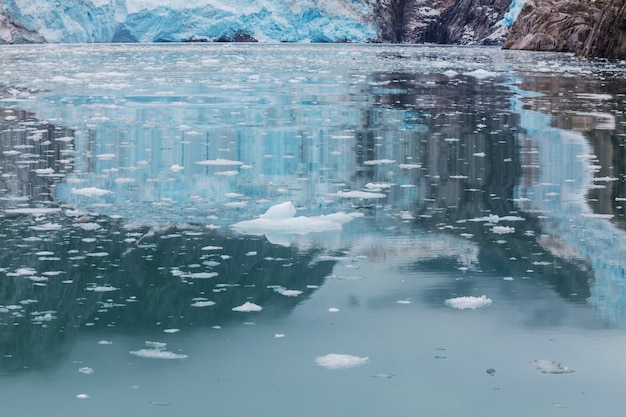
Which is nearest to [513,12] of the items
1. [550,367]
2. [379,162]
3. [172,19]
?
[172,19]

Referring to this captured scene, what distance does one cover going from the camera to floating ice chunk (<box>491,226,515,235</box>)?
496cm

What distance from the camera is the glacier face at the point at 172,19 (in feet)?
173

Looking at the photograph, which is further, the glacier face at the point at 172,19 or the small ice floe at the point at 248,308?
the glacier face at the point at 172,19

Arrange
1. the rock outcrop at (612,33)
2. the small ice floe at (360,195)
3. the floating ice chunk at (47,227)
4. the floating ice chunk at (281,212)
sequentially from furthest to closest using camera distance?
the rock outcrop at (612,33) → the small ice floe at (360,195) → the floating ice chunk at (281,212) → the floating ice chunk at (47,227)

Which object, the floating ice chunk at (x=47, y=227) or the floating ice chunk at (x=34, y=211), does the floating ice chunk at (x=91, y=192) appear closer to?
the floating ice chunk at (x=34, y=211)

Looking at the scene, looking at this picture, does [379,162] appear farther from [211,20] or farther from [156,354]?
[211,20]

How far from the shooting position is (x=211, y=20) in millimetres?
56531

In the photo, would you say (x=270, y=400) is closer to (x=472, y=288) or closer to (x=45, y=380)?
(x=45, y=380)

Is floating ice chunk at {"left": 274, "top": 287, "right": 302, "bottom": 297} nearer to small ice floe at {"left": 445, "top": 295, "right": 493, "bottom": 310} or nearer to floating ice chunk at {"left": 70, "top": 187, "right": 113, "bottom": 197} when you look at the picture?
small ice floe at {"left": 445, "top": 295, "right": 493, "bottom": 310}

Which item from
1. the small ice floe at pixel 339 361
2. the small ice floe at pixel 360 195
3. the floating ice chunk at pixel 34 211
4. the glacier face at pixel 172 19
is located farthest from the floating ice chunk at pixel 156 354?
the glacier face at pixel 172 19

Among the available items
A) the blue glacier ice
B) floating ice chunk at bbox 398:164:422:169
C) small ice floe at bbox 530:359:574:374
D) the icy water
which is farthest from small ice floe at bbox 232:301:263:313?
the blue glacier ice

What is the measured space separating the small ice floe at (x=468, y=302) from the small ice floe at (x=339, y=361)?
0.70 metres

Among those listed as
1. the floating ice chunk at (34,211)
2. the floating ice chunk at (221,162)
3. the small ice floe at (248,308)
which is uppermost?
the floating ice chunk at (221,162)

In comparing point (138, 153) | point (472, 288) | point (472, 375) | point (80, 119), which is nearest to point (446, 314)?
point (472, 288)
